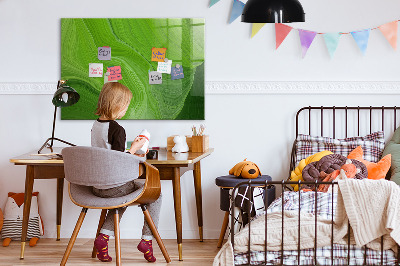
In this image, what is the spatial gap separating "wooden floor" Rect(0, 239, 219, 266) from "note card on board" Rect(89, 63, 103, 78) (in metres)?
1.18

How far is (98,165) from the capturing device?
3225 mm

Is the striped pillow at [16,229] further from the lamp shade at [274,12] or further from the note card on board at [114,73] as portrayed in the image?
the lamp shade at [274,12]

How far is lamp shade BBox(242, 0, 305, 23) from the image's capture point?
10.2ft

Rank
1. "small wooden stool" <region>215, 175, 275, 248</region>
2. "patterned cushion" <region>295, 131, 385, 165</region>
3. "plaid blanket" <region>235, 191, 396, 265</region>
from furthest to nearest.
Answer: "patterned cushion" <region>295, 131, 385, 165</region>, "small wooden stool" <region>215, 175, 275, 248</region>, "plaid blanket" <region>235, 191, 396, 265</region>

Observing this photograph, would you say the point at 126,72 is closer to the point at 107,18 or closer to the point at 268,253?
the point at 107,18

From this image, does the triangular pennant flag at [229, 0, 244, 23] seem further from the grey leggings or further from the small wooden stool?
the grey leggings

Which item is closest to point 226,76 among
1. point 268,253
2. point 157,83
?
point 157,83

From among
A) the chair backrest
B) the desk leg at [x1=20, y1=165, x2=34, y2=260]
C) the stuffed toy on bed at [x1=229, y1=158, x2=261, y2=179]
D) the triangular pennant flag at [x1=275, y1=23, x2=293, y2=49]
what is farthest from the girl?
the triangular pennant flag at [x1=275, y1=23, x2=293, y2=49]

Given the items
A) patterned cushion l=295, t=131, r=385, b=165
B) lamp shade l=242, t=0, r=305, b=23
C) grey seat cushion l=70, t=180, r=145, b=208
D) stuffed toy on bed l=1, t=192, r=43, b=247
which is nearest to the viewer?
lamp shade l=242, t=0, r=305, b=23

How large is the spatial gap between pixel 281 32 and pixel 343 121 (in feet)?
2.54

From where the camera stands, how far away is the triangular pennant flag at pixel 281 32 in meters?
4.32

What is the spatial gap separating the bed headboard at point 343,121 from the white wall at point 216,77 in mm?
56

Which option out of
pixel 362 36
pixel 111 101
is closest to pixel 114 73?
pixel 111 101

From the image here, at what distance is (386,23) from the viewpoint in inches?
169
